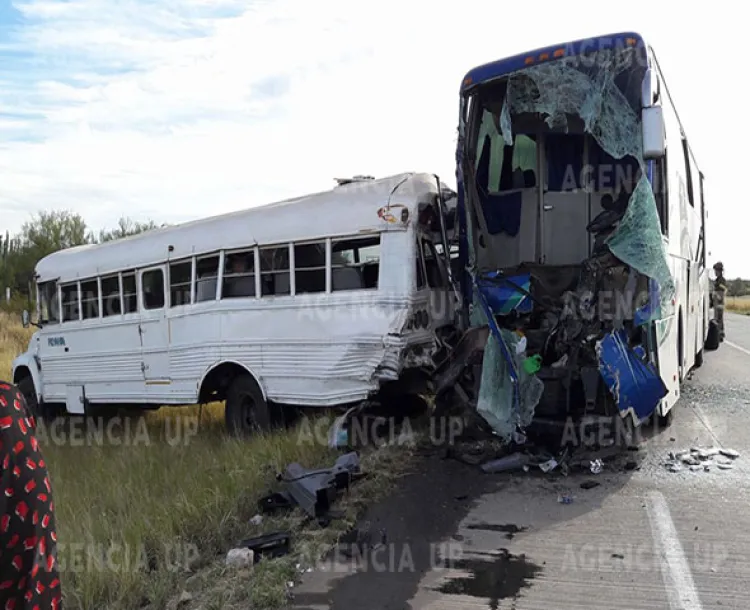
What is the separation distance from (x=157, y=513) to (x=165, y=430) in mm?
5207

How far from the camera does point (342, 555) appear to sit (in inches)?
180

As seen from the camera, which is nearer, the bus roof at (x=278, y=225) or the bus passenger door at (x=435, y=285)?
the bus roof at (x=278, y=225)

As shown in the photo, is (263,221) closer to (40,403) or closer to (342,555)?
(342,555)

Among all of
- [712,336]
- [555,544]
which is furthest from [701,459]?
[712,336]

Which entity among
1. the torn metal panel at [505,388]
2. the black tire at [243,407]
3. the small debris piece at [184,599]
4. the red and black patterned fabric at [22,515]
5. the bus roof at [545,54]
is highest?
the bus roof at [545,54]

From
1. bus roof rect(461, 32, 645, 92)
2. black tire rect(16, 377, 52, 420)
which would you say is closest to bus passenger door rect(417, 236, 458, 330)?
bus roof rect(461, 32, 645, 92)

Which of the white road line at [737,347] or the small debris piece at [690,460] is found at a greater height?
the small debris piece at [690,460]

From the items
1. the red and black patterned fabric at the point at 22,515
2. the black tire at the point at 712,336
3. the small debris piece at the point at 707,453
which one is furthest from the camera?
the black tire at the point at 712,336

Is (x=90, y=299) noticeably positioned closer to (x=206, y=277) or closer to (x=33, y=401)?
(x=33, y=401)

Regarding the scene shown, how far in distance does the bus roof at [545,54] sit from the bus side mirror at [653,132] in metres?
0.68

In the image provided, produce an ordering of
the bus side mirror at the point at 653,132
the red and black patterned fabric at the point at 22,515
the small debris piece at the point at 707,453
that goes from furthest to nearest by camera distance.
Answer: the small debris piece at the point at 707,453 → the bus side mirror at the point at 653,132 → the red and black patterned fabric at the point at 22,515

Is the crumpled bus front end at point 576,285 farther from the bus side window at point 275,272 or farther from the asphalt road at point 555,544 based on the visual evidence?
the bus side window at point 275,272

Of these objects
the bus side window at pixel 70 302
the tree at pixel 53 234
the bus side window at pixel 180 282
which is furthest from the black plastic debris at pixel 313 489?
the tree at pixel 53 234

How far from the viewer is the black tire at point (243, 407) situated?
26.6ft
